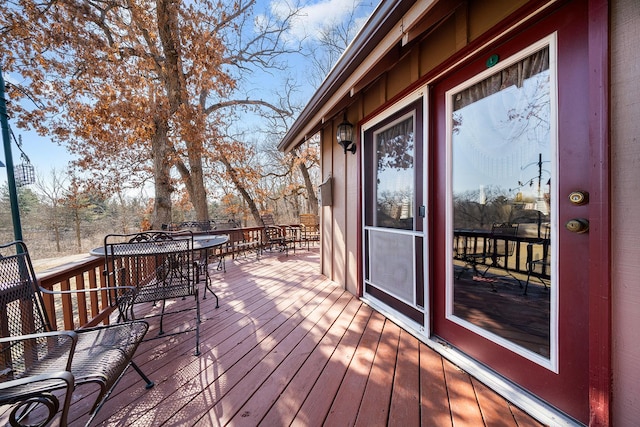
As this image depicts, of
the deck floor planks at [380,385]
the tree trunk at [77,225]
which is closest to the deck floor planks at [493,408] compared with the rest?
the deck floor planks at [380,385]

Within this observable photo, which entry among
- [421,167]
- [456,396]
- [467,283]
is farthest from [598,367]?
[421,167]

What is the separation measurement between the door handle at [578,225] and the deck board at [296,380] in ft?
3.28

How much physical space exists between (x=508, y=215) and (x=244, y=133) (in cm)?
1151

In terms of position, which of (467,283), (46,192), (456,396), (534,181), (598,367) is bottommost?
(456,396)

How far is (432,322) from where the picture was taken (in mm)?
2049

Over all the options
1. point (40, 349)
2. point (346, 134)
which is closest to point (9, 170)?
point (40, 349)

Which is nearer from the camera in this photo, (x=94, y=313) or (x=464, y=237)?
(x=464, y=237)

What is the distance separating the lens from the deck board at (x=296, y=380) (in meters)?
1.33

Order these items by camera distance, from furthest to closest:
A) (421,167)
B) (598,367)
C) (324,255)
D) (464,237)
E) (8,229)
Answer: (8,229), (324,255), (421,167), (464,237), (598,367)

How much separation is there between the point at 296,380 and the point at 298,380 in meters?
0.01

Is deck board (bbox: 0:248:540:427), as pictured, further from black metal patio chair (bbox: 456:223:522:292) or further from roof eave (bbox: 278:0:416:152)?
roof eave (bbox: 278:0:416:152)

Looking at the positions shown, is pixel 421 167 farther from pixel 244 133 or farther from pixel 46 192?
pixel 46 192

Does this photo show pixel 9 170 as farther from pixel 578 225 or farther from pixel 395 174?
pixel 578 225

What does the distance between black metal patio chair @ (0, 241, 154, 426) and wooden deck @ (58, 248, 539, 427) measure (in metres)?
0.23
